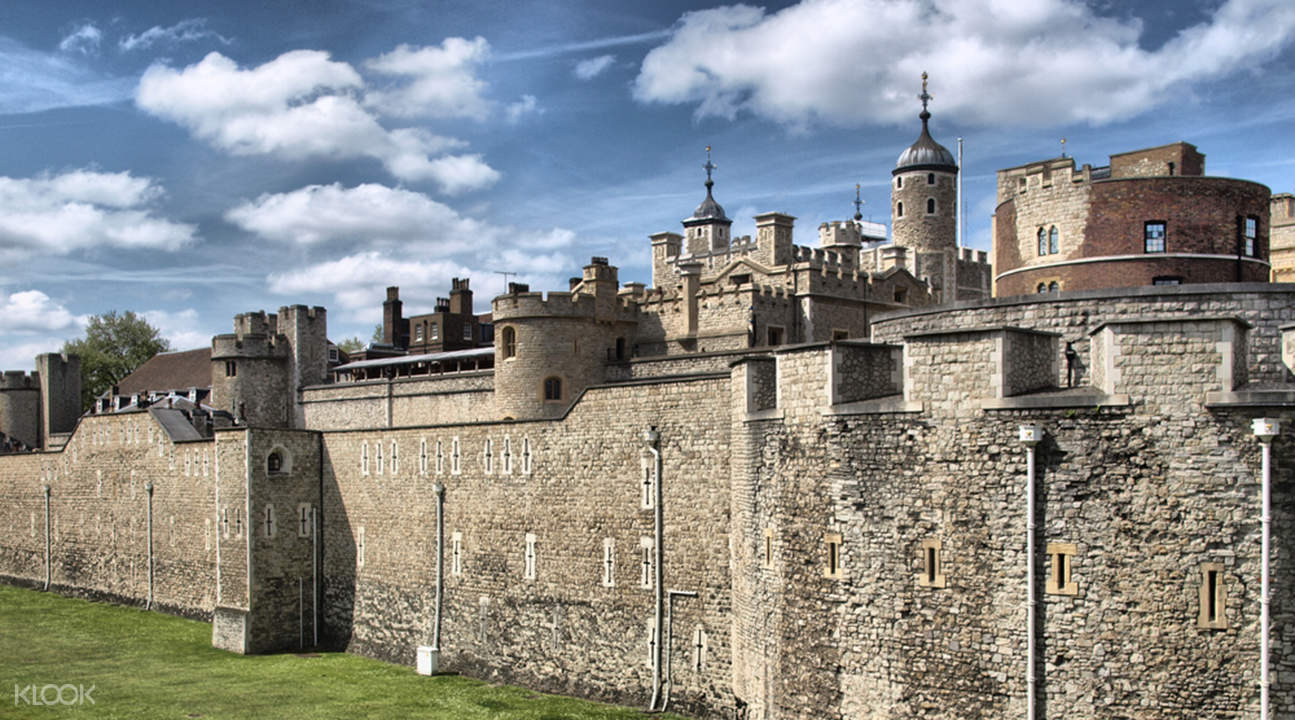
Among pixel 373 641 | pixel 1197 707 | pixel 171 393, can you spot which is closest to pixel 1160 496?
pixel 1197 707

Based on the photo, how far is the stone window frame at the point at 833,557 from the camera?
16797 mm

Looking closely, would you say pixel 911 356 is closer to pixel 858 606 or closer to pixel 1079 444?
pixel 1079 444

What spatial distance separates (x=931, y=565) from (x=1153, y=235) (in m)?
7.68

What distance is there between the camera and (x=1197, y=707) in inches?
539

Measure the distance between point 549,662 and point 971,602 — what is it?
1394 cm

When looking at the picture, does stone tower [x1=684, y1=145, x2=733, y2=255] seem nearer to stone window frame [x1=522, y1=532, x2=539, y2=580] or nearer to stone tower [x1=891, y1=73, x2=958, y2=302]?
stone tower [x1=891, y1=73, x2=958, y2=302]

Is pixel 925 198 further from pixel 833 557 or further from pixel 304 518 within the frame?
pixel 833 557

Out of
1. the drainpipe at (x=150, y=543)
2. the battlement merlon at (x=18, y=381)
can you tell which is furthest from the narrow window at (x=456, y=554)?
the battlement merlon at (x=18, y=381)

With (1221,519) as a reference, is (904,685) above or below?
below

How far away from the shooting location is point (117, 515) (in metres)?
44.3

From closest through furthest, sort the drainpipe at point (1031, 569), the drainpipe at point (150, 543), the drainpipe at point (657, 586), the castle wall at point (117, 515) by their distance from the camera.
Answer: the drainpipe at point (1031, 569)
the drainpipe at point (657, 586)
the castle wall at point (117, 515)
the drainpipe at point (150, 543)

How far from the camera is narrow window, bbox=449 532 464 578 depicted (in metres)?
30.0

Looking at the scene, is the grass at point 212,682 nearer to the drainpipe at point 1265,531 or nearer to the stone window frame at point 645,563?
the stone window frame at point 645,563

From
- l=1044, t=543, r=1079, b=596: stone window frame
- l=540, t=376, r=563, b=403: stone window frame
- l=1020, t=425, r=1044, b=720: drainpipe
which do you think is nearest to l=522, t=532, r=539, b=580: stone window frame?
l=540, t=376, r=563, b=403: stone window frame
